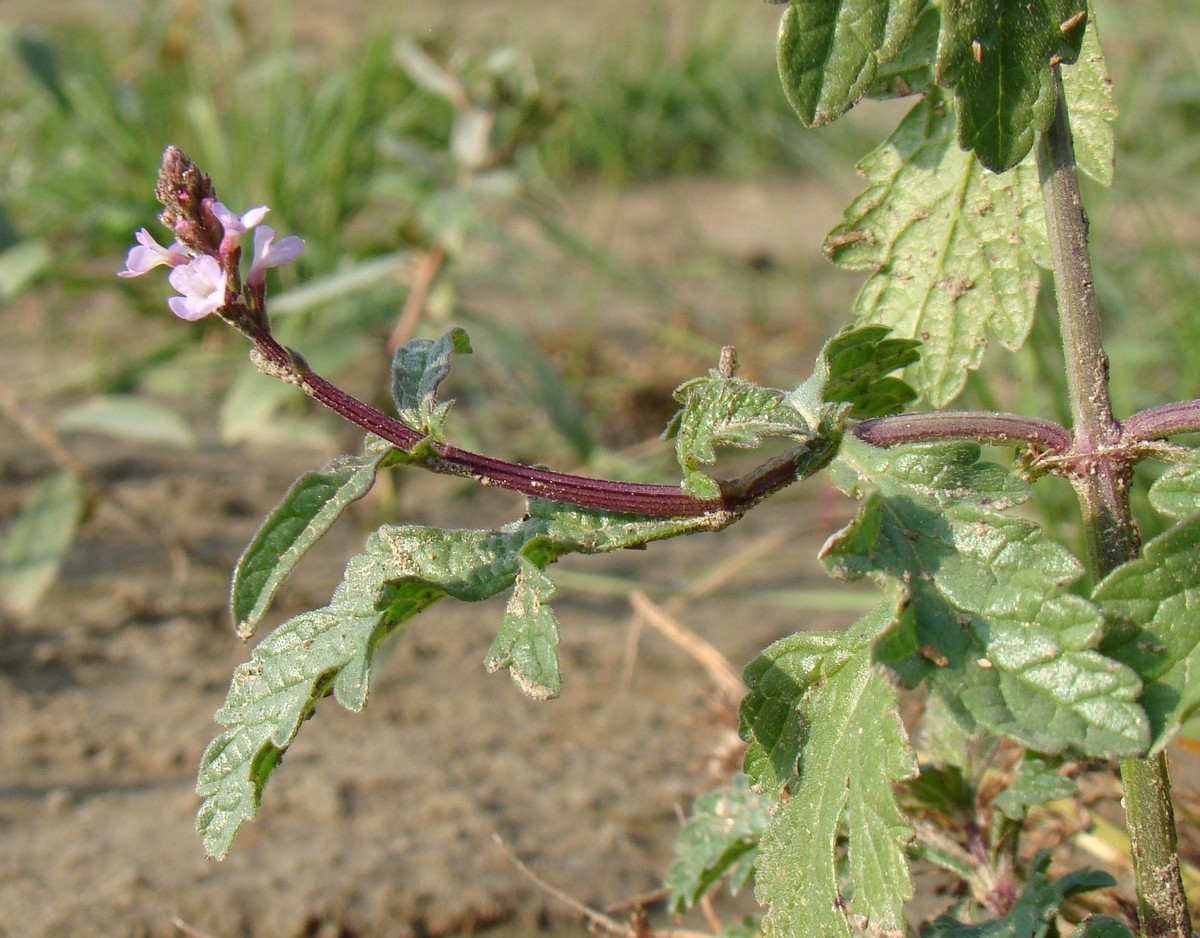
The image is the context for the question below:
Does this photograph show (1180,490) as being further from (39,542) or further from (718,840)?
(39,542)

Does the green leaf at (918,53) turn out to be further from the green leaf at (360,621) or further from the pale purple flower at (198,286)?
the pale purple flower at (198,286)

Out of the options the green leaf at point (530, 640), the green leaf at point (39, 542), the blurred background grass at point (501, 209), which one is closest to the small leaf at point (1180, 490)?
the green leaf at point (530, 640)

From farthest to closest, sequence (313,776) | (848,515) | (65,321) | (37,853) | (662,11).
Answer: (662,11)
(65,321)
(848,515)
(313,776)
(37,853)

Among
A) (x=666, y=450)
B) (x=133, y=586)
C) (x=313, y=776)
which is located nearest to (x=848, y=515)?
(x=666, y=450)

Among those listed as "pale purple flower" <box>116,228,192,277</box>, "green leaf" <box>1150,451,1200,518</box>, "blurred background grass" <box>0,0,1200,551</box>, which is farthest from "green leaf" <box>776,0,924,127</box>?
"blurred background grass" <box>0,0,1200,551</box>

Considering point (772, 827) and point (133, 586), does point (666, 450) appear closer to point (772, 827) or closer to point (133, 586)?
point (133, 586)

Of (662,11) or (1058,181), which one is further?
(662,11)

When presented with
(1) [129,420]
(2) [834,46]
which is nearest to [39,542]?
(1) [129,420]
